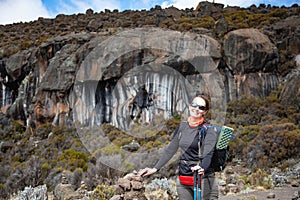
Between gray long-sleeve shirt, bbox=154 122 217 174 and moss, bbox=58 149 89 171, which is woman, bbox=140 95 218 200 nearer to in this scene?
gray long-sleeve shirt, bbox=154 122 217 174

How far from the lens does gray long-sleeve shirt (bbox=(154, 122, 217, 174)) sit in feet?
6.90

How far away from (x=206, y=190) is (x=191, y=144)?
0.34 metres

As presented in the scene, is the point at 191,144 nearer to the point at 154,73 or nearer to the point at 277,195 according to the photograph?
the point at 277,195

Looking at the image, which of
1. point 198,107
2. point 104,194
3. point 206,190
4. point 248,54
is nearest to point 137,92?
point 248,54

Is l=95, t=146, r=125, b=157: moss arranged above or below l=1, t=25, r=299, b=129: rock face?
below

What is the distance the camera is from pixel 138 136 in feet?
54.5

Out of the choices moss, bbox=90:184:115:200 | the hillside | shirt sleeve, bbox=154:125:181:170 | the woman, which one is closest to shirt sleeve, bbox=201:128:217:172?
the woman

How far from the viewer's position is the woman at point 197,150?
83.0 inches

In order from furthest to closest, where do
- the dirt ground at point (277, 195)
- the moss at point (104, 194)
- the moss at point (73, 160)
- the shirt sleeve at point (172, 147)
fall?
1. the moss at point (73, 160)
2. the dirt ground at point (277, 195)
3. the moss at point (104, 194)
4. the shirt sleeve at point (172, 147)

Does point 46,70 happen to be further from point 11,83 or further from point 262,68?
point 262,68

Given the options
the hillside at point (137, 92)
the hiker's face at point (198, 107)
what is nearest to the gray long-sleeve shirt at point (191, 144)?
the hiker's face at point (198, 107)

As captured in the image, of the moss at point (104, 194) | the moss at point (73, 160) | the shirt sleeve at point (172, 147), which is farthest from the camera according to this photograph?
the moss at point (73, 160)

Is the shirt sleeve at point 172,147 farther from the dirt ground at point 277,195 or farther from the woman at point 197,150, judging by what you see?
the dirt ground at point 277,195

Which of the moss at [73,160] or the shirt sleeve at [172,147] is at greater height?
the shirt sleeve at [172,147]
